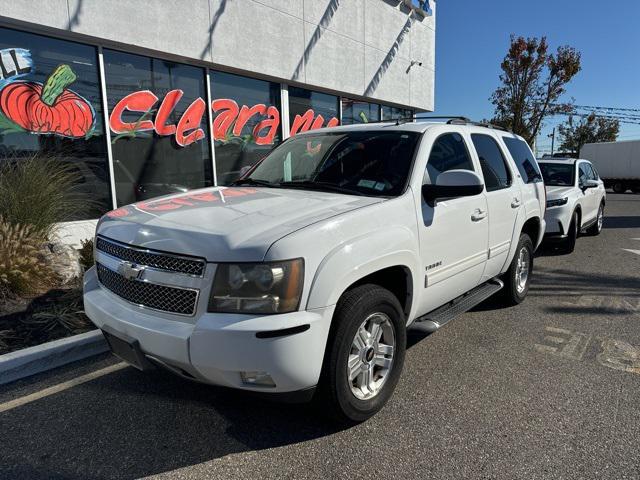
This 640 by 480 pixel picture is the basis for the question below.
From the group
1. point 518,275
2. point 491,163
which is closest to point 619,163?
point 518,275

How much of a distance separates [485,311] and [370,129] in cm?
239

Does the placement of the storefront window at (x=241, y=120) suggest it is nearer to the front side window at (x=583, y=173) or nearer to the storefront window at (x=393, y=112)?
the storefront window at (x=393, y=112)

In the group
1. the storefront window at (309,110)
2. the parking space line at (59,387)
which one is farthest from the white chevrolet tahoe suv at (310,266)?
the storefront window at (309,110)

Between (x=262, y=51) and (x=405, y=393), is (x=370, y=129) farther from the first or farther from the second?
(x=262, y=51)

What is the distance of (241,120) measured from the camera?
9961mm

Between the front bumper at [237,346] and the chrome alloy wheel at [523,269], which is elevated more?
the front bumper at [237,346]

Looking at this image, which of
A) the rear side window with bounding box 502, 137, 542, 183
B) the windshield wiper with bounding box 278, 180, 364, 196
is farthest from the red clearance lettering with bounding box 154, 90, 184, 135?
the rear side window with bounding box 502, 137, 542, 183

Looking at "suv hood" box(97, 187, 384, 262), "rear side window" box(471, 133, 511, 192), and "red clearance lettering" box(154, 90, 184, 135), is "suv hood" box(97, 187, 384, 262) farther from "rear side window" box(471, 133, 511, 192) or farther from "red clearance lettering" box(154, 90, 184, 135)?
"red clearance lettering" box(154, 90, 184, 135)

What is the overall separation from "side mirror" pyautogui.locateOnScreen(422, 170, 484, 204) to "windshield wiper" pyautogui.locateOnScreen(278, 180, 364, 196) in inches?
20.4

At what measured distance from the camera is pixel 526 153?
5.47 meters

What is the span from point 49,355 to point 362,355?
8.43 ft

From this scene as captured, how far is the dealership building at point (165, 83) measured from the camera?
6.82 meters

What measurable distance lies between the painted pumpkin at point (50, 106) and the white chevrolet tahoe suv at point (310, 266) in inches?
181

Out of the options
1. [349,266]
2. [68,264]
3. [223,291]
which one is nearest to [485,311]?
[349,266]
